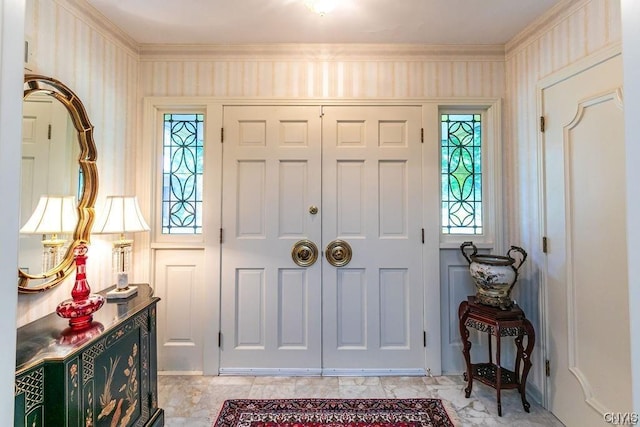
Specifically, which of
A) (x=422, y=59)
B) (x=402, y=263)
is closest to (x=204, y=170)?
(x=402, y=263)

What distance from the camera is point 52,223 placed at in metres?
1.49

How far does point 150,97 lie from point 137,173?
1.98 feet

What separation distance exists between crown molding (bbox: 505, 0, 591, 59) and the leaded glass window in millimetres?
2521

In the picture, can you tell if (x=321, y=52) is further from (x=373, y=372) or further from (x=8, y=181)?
(x=373, y=372)

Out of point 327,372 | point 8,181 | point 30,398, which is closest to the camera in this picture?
point 8,181

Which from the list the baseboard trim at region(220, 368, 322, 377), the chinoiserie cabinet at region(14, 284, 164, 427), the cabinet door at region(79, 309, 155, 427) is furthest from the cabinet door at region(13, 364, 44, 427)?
the baseboard trim at region(220, 368, 322, 377)

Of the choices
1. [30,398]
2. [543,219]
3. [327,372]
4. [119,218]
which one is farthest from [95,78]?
[543,219]

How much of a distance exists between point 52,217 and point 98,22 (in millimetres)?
1375

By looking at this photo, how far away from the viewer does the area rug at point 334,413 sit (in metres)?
1.79

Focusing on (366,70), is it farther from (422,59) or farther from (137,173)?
(137,173)

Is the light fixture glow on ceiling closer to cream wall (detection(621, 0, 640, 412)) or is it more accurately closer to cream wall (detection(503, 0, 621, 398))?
cream wall (detection(503, 0, 621, 398))

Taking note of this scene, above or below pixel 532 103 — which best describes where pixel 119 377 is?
below

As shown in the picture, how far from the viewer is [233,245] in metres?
2.31

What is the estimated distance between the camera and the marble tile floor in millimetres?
1848
